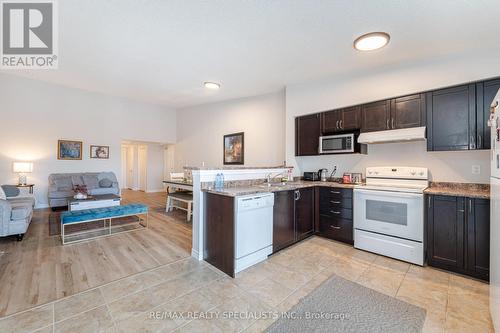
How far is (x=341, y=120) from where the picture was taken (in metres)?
3.61

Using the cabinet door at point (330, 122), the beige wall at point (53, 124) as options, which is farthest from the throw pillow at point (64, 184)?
the cabinet door at point (330, 122)

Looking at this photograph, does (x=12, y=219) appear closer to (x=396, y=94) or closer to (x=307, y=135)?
(x=307, y=135)

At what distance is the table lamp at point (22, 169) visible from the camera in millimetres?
4918

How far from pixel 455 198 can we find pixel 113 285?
3.78m

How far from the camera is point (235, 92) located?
17.2 feet

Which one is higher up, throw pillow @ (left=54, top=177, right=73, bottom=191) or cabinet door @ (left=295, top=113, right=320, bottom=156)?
cabinet door @ (left=295, top=113, right=320, bottom=156)

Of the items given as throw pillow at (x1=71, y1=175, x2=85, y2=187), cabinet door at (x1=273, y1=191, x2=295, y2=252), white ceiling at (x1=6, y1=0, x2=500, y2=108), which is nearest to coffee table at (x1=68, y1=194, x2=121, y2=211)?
throw pillow at (x1=71, y1=175, x2=85, y2=187)

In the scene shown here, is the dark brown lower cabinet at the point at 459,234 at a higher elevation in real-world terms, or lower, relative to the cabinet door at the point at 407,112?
lower

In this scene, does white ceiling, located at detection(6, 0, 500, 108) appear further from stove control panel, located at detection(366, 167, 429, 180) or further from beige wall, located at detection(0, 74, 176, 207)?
beige wall, located at detection(0, 74, 176, 207)

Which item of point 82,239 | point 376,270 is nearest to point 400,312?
point 376,270

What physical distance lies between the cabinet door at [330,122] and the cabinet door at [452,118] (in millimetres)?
1187

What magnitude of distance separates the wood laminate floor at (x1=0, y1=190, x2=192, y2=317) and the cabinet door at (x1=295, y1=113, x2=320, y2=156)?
2.58 meters

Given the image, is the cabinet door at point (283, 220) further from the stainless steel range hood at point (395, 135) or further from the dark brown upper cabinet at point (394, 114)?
the dark brown upper cabinet at point (394, 114)

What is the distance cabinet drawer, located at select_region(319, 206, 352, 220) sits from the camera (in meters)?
3.21
